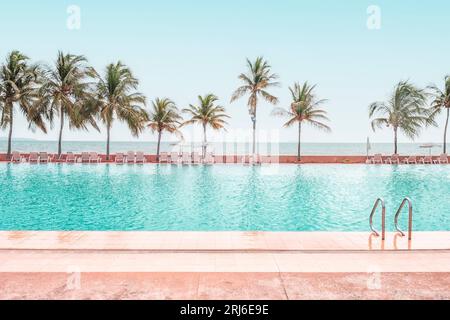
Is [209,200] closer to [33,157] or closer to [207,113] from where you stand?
[33,157]

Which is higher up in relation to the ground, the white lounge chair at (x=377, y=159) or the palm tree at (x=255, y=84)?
the palm tree at (x=255, y=84)

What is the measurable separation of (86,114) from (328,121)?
1680 cm

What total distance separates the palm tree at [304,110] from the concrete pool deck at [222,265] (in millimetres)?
23004

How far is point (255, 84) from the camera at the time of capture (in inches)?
1170

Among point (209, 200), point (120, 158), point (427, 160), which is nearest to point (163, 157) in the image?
point (120, 158)

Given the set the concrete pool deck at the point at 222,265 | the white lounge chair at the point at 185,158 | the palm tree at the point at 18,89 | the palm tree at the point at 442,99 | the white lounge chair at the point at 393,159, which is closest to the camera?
the concrete pool deck at the point at 222,265

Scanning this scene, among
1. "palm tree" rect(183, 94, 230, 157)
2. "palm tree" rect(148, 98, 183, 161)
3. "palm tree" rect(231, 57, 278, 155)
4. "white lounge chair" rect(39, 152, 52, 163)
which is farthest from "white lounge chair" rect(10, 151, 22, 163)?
"palm tree" rect(231, 57, 278, 155)

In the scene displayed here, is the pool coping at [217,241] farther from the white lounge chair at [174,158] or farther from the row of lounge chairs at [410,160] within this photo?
the row of lounge chairs at [410,160]

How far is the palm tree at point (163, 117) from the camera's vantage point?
29688mm

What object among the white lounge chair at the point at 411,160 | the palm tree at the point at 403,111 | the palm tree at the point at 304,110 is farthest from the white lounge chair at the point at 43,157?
the white lounge chair at the point at 411,160

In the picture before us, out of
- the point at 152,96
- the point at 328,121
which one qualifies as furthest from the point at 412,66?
the point at 152,96

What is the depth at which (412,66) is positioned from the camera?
1174 inches
